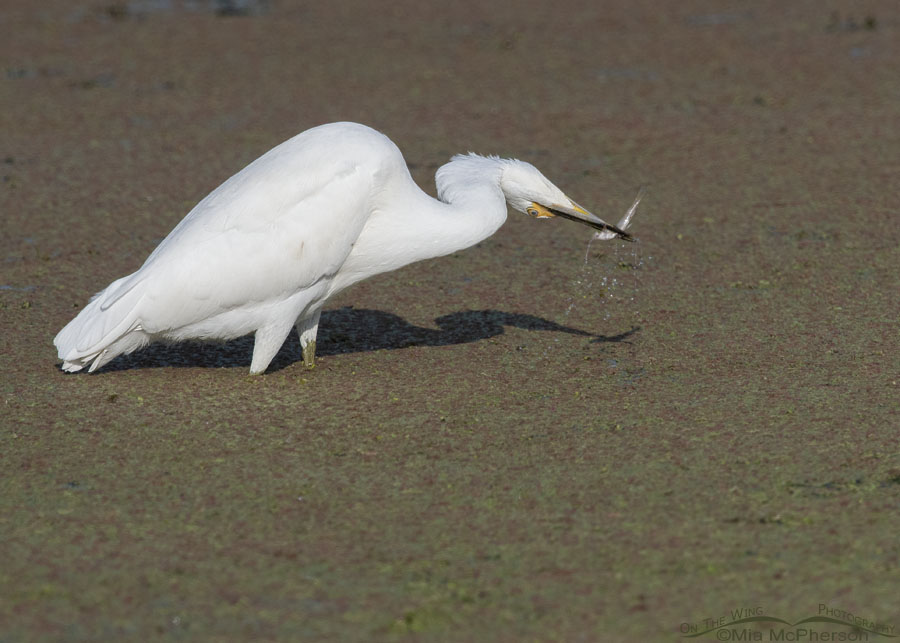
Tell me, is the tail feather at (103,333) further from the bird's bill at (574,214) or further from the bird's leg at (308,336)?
the bird's bill at (574,214)

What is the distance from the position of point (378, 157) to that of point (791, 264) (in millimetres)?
2318

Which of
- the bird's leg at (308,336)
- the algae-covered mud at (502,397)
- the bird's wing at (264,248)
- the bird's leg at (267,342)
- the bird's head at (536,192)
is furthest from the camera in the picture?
the bird's leg at (308,336)

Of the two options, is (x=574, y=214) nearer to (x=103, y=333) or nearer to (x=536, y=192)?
(x=536, y=192)

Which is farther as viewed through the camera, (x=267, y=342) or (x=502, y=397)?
(x=267, y=342)

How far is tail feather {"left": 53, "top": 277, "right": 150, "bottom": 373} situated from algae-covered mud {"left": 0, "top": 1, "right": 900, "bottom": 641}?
0.46 feet

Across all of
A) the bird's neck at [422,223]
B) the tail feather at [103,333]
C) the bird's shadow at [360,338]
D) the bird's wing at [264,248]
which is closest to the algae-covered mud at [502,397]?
the bird's shadow at [360,338]

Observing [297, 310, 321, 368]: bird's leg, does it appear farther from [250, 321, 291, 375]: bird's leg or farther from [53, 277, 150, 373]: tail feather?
[53, 277, 150, 373]: tail feather

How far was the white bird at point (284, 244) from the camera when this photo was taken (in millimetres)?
4215

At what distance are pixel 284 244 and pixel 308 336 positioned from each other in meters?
0.47

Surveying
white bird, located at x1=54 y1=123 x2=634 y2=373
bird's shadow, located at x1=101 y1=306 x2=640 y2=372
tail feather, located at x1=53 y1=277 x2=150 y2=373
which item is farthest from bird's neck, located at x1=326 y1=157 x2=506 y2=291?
tail feather, located at x1=53 y1=277 x2=150 y2=373

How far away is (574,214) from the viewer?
442 cm

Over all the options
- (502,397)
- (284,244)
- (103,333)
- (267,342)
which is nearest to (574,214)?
(502,397)

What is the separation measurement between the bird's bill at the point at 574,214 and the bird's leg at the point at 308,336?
0.90 m

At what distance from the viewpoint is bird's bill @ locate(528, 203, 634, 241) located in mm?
4418
